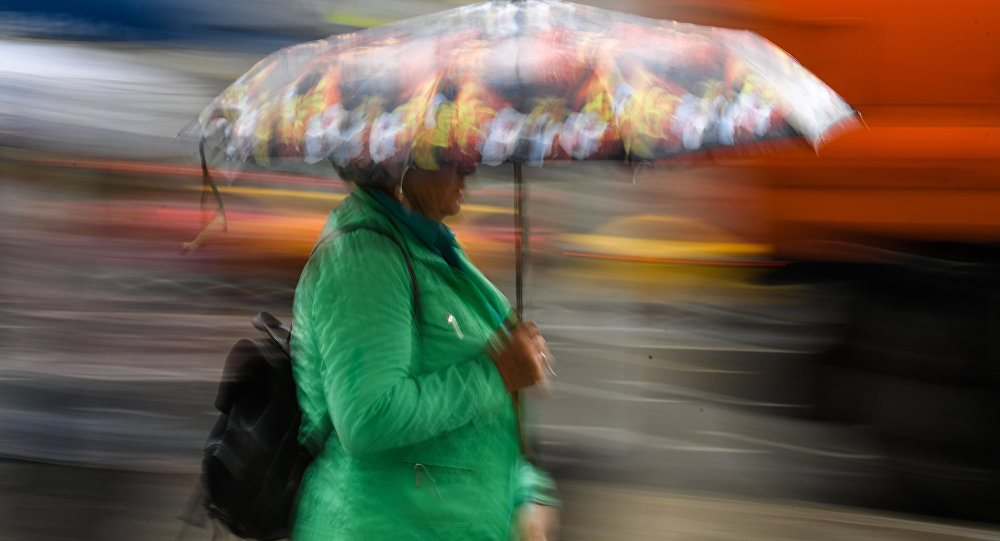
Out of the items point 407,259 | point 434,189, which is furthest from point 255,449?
point 434,189

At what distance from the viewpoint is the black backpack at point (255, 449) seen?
6.08 feet

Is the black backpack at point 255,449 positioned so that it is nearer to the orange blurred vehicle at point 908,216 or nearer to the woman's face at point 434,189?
the woman's face at point 434,189

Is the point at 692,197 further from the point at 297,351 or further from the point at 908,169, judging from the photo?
the point at 297,351

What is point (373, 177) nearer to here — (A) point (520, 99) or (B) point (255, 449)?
(A) point (520, 99)

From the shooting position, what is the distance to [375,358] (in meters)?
1.68

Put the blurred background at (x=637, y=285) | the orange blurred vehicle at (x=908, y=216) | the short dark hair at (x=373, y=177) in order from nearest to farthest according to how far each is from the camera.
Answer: the short dark hair at (x=373, y=177) → the orange blurred vehicle at (x=908, y=216) → the blurred background at (x=637, y=285)

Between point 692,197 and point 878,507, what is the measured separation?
5.02 ft

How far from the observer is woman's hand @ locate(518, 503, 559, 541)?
77.1 inches

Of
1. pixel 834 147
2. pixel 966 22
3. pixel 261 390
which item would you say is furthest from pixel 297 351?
pixel 966 22

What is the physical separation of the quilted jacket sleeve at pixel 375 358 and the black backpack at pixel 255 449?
0.60 feet

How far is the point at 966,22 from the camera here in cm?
389

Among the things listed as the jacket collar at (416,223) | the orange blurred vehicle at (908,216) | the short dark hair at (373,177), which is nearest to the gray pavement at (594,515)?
the orange blurred vehicle at (908,216)

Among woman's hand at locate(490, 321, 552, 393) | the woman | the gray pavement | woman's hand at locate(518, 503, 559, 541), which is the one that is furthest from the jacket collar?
the gray pavement

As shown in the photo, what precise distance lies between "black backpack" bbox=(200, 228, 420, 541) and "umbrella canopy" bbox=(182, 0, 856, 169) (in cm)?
39
